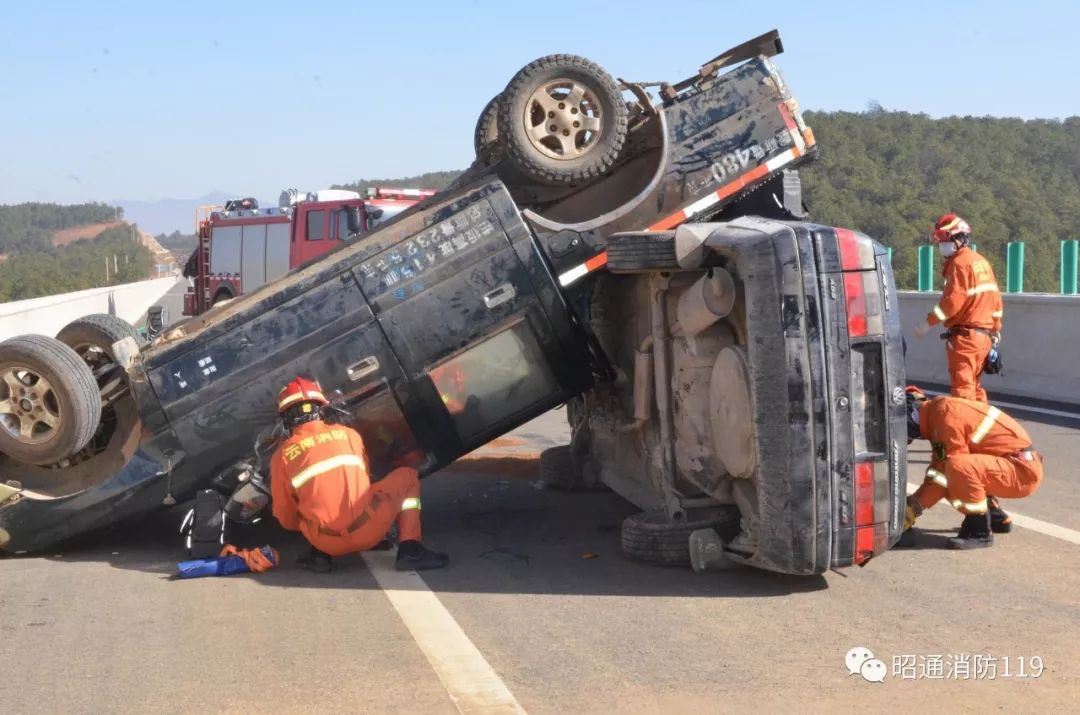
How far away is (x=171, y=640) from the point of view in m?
5.42

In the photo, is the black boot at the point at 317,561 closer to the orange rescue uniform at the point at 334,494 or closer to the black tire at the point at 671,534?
the orange rescue uniform at the point at 334,494

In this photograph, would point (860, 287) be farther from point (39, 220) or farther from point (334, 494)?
point (39, 220)

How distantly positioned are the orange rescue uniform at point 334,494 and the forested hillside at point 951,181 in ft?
65.4

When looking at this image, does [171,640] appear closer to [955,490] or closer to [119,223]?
[955,490]

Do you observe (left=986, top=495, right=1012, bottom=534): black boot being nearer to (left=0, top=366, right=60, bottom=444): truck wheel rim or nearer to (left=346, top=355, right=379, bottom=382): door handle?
(left=346, top=355, right=379, bottom=382): door handle

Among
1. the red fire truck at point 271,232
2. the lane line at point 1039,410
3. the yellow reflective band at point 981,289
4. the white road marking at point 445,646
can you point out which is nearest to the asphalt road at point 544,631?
the white road marking at point 445,646

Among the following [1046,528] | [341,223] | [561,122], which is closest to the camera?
[1046,528]

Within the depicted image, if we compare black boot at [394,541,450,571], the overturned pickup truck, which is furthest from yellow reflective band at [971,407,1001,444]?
black boot at [394,541,450,571]

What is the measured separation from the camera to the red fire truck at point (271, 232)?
2103 centimetres

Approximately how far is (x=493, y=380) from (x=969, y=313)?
116 inches

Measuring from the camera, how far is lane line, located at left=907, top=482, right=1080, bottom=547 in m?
6.79

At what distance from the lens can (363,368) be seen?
6801mm

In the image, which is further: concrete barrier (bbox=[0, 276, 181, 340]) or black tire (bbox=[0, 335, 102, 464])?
concrete barrier (bbox=[0, 276, 181, 340])

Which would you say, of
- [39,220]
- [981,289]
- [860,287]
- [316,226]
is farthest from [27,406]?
[39,220]
